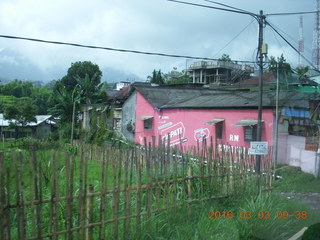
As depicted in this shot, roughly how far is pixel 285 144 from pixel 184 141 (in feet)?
22.6

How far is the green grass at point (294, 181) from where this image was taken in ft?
36.0

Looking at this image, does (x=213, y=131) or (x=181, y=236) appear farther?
(x=213, y=131)

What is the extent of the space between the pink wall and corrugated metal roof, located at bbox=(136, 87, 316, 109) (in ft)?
1.06

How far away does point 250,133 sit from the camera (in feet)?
52.2

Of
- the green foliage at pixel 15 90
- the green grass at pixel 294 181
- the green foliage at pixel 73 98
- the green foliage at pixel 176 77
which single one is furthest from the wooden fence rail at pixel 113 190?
the green foliage at pixel 15 90

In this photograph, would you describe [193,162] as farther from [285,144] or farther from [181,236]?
[285,144]

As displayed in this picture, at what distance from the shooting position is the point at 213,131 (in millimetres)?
18172

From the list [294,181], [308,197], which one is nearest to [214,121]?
[294,181]

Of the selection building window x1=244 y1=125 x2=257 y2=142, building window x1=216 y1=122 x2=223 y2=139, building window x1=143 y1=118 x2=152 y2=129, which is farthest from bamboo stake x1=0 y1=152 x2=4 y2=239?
building window x1=143 y1=118 x2=152 y2=129

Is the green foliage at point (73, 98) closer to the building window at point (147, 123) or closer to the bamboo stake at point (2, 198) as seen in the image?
the building window at point (147, 123)

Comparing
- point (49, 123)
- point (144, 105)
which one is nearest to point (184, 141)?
point (144, 105)

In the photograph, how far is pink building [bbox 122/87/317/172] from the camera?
14.4 m

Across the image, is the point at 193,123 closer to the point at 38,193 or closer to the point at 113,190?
the point at 113,190

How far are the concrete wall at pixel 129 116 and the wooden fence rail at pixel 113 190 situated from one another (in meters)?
18.0
